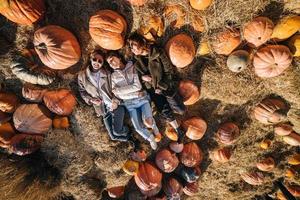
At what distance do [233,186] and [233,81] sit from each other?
11.3ft

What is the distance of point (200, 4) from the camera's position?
694 cm

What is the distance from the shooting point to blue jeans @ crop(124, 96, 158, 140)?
7.79 meters

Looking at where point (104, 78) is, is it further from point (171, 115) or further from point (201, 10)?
point (201, 10)

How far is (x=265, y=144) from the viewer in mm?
8711

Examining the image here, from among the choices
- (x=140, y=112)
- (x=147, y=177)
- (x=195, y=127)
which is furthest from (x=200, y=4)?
(x=147, y=177)

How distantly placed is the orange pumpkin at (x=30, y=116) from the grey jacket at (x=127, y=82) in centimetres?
178

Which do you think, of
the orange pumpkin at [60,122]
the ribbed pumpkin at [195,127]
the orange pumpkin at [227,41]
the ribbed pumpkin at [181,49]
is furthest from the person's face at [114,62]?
the ribbed pumpkin at [195,127]

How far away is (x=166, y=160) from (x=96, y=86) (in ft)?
9.17

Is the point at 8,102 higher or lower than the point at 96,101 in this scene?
lower

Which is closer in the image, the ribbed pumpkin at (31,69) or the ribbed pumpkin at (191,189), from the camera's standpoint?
the ribbed pumpkin at (31,69)

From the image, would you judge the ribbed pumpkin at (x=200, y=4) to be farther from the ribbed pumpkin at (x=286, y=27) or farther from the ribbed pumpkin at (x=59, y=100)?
the ribbed pumpkin at (x=59, y=100)

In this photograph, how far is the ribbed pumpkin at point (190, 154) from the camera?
8867 mm

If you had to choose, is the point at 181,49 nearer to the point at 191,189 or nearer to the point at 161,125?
the point at 161,125

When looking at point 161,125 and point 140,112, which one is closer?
point 140,112
